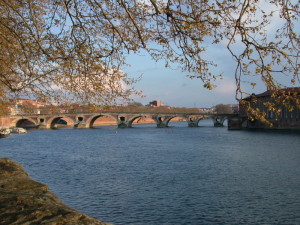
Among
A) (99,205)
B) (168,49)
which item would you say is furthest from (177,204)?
(168,49)

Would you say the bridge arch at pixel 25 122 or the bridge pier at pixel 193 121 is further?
the bridge pier at pixel 193 121

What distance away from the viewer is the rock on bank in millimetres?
3646

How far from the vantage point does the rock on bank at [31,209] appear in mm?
3646

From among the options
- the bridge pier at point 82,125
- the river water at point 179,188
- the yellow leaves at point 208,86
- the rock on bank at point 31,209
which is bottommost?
the river water at point 179,188

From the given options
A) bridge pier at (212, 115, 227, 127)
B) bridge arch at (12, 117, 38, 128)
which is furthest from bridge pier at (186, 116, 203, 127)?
bridge arch at (12, 117, 38, 128)

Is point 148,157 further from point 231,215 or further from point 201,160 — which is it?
point 231,215

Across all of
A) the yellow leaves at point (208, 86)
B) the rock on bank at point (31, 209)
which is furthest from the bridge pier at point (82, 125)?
the yellow leaves at point (208, 86)

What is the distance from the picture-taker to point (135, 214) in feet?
42.3

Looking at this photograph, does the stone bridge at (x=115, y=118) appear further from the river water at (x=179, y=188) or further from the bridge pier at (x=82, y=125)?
the river water at (x=179, y=188)

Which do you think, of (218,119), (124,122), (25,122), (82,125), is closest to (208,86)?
(124,122)

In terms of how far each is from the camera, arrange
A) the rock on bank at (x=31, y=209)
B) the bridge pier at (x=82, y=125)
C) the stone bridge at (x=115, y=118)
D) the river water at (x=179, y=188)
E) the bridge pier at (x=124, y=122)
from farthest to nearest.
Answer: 1. the bridge pier at (x=82, y=125)
2. the bridge pier at (x=124, y=122)
3. the stone bridge at (x=115, y=118)
4. the river water at (x=179, y=188)
5. the rock on bank at (x=31, y=209)

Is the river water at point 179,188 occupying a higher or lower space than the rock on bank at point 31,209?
lower

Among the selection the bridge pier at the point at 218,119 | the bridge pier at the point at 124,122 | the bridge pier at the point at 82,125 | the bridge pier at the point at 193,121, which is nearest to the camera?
the bridge pier at the point at 124,122

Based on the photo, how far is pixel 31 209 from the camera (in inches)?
163
